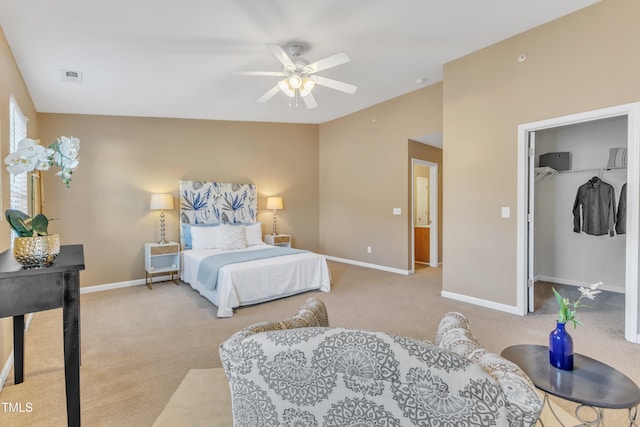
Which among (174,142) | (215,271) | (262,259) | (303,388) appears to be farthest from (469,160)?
(174,142)

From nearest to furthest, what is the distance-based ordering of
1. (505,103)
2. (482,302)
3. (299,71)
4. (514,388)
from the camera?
(514,388)
(299,71)
(505,103)
(482,302)

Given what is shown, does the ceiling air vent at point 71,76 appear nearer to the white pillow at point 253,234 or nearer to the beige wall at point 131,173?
the beige wall at point 131,173

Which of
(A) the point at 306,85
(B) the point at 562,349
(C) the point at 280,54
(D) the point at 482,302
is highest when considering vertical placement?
(C) the point at 280,54

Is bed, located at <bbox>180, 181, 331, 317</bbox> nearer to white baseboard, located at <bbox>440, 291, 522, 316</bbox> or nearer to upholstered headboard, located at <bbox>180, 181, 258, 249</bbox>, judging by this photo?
upholstered headboard, located at <bbox>180, 181, 258, 249</bbox>

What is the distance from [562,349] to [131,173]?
5504mm

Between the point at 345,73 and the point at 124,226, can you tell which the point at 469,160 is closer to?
the point at 345,73

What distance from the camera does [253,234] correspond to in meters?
5.52

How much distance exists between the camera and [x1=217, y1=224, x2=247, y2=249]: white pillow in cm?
498

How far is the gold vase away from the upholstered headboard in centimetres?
364

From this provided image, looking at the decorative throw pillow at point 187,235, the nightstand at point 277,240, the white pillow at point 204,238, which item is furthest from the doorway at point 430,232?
the decorative throw pillow at point 187,235

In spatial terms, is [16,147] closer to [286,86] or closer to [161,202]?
[161,202]

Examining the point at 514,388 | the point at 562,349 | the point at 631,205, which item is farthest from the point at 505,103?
the point at 514,388

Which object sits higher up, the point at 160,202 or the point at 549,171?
the point at 549,171

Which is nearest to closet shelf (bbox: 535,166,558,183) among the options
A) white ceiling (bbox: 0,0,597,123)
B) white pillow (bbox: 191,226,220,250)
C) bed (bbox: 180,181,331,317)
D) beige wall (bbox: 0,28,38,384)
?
white ceiling (bbox: 0,0,597,123)
